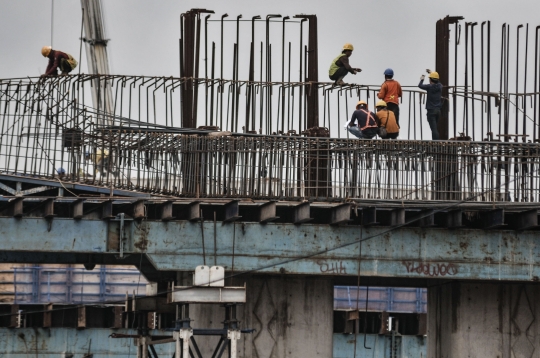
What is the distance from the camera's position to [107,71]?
59.1 m

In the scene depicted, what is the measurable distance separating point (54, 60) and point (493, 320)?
12501 mm

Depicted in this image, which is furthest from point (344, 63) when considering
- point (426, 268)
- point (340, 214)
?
point (426, 268)

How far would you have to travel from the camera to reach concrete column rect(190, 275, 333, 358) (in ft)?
104

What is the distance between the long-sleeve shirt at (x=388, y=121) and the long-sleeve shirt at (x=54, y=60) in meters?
8.03

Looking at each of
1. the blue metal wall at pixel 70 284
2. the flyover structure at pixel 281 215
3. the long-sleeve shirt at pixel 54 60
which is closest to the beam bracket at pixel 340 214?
the flyover structure at pixel 281 215

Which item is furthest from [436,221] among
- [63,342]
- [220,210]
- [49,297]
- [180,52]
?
[49,297]

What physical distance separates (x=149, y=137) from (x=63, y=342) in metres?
17.7

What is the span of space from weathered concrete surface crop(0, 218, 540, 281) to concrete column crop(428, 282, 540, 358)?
1.27 metres

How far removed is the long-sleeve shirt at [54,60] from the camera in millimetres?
33906

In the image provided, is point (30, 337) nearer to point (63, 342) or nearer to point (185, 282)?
point (63, 342)

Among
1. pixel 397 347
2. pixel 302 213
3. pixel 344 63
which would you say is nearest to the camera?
pixel 302 213

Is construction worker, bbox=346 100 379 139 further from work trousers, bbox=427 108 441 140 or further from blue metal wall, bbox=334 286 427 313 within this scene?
blue metal wall, bbox=334 286 427 313

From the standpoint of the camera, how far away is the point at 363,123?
32750 millimetres

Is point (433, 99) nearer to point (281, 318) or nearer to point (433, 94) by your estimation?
point (433, 94)
